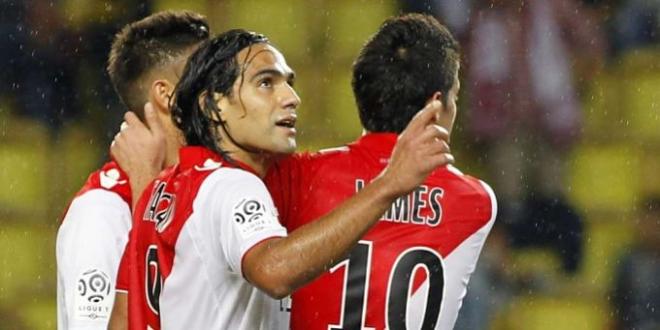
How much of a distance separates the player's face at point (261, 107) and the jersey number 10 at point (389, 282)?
533 mm

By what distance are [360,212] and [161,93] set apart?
1199 millimetres

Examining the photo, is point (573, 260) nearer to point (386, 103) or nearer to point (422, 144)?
point (386, 103)

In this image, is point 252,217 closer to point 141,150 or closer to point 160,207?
point 160,207

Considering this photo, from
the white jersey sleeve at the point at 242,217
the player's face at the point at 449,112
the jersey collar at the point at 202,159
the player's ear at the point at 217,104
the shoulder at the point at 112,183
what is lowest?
the shoulder at the point at 112,183

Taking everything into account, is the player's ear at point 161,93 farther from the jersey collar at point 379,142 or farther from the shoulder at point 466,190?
the shoulder at point 466,190

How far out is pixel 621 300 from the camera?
6281 mm

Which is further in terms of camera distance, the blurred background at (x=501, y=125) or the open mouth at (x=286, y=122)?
the blurred background at (x=501, y=125)

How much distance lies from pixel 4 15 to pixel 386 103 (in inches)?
148

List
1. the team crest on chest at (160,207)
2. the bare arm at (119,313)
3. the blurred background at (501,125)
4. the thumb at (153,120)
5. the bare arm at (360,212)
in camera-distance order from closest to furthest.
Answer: the bare arm at (360,212)
the team crest on chest at (160,207)
the bare arm at (119,313)
the thumb at (153,120)
the blurred background at (501,125)

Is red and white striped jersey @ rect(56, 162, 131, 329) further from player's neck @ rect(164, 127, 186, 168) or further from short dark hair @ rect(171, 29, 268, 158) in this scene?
short dark hair @ rect(171, 29, 268, 158)

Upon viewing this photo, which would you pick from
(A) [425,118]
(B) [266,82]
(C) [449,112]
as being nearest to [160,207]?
(B) [266,82]

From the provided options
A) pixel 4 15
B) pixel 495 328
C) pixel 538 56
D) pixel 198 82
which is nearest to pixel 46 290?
pixel 4 15

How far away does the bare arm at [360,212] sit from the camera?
268cm

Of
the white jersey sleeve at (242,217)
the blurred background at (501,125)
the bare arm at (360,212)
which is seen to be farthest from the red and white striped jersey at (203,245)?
the blurred background at (501,125)
